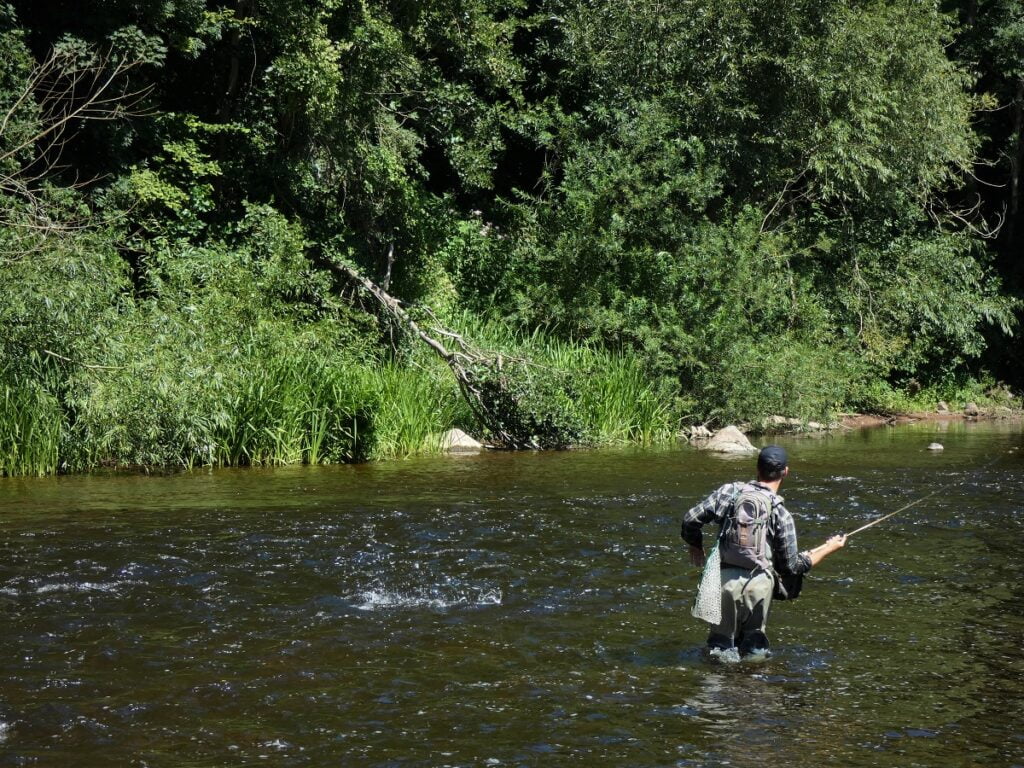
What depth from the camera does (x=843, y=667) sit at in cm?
740

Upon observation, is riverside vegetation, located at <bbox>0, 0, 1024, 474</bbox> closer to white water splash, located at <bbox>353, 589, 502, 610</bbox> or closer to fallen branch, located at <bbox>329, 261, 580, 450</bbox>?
fallen branch, located at <bbox>329, 261, 580, 450</bbox>

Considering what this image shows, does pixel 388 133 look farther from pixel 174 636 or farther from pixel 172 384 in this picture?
pixel 174 636

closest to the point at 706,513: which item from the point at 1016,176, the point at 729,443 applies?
the point at 729,443

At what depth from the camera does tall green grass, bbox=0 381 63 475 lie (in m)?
14.3

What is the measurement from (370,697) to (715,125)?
66.8 ft

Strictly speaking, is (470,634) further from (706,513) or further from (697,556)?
(706,513)

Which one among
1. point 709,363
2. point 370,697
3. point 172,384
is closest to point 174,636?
point 370,697

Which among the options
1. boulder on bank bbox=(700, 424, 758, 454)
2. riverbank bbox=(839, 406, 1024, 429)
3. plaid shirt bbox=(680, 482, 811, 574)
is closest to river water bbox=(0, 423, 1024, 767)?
plaid shirt bbox=(680, 482, 811, 574)

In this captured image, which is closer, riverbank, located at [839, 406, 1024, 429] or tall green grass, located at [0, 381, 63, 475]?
tall green grass, located at [0, 381, 63, 475]

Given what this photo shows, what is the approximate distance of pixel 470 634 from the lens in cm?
803

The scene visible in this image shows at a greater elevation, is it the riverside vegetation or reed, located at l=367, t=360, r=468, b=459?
the riverside vegetation

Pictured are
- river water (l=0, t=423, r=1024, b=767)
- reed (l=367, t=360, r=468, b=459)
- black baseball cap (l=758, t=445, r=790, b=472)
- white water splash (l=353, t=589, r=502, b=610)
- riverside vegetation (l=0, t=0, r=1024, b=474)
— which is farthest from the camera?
reed (l=367, t=360, r=468, b=459)

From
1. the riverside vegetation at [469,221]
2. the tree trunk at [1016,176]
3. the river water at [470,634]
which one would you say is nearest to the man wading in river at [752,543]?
the river water at [470,634]

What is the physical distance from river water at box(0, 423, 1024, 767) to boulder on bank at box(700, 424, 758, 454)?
5000 millimetres
